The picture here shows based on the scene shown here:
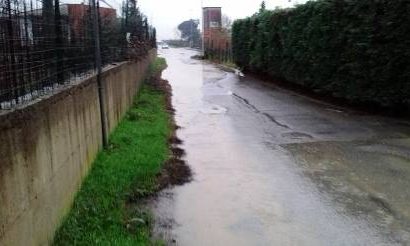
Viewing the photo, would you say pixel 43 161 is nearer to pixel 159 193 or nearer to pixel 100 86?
pixel 159 193

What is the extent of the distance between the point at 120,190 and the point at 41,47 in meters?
1.87

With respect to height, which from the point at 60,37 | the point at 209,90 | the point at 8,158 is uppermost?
the point at 60,37

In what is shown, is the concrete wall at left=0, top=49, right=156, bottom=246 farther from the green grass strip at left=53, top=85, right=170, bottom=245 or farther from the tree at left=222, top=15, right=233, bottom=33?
the tree at left=222, top=15, right=233, bottom=33

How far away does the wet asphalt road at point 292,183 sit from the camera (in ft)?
17.7

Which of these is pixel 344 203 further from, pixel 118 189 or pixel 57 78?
pixel 57 78

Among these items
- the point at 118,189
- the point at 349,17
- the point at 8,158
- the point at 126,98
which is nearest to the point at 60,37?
the point at 118,189

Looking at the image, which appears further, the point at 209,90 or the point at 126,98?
the point at 209,90

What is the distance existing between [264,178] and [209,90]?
13409 millimetres

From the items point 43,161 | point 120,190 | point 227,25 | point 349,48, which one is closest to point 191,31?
point 227,25

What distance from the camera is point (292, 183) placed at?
7137 millimetres

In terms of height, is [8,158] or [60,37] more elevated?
[60,37]

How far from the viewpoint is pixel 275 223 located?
18.5 feet

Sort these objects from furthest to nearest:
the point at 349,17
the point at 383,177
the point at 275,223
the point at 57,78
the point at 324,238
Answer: the point at 349,17 < the point at 383,177 < the point at 57,78 < the point at 275,223 < the point at 324,238

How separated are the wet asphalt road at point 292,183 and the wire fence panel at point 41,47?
6.17 feet
